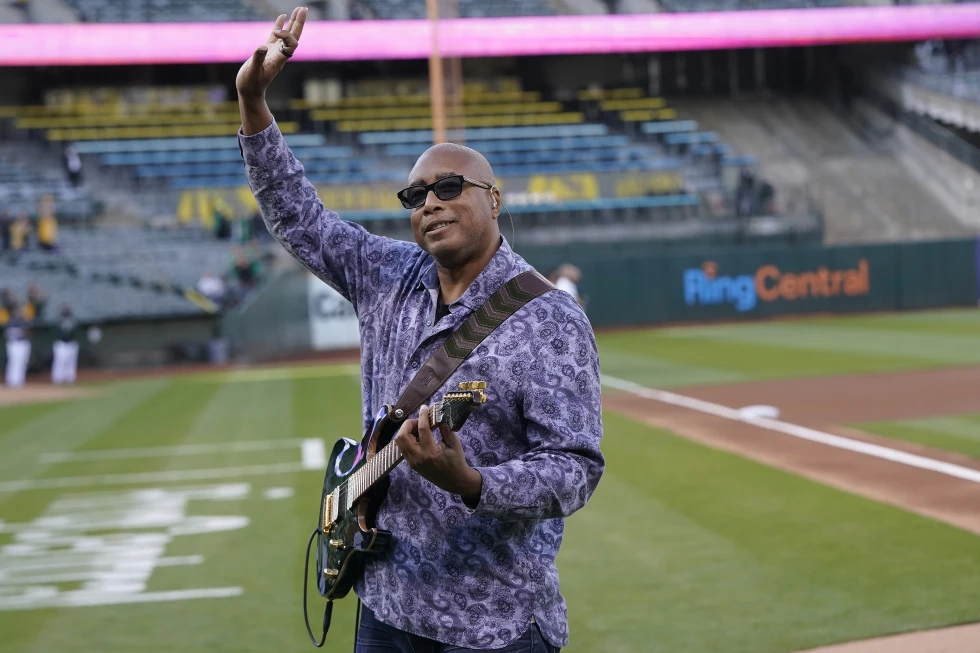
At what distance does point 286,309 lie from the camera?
92.2ft

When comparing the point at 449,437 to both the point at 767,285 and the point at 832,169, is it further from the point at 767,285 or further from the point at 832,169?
the point at 832,169

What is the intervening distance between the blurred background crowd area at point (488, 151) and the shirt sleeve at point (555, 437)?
2534cm

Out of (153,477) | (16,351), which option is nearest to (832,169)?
(16,351)

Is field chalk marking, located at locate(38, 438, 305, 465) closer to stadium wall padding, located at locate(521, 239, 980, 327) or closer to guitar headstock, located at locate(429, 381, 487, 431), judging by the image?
guitar headstock, located at locate(429, 381, 487, 431)

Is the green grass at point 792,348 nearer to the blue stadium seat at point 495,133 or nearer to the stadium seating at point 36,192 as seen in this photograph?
the blue stadium seat at point 495,133

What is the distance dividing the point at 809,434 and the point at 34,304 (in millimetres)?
20136

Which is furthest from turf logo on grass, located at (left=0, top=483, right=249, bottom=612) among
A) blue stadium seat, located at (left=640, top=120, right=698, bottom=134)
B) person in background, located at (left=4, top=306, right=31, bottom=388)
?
blue stadium seat, located at (left=640, top=120, right=698, bottom=134)

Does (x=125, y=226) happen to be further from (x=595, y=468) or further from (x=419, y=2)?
(x=595, y=468)

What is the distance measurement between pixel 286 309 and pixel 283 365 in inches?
66.1

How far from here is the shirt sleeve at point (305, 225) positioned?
3.27 metres

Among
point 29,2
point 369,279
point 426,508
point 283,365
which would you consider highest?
point 29,2

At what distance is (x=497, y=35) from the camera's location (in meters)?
41.5

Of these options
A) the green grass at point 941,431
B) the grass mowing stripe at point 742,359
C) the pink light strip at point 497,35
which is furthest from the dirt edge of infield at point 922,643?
the pink light strip at point 497,35

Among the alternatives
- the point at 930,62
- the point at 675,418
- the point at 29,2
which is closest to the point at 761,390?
the point at 675,418
